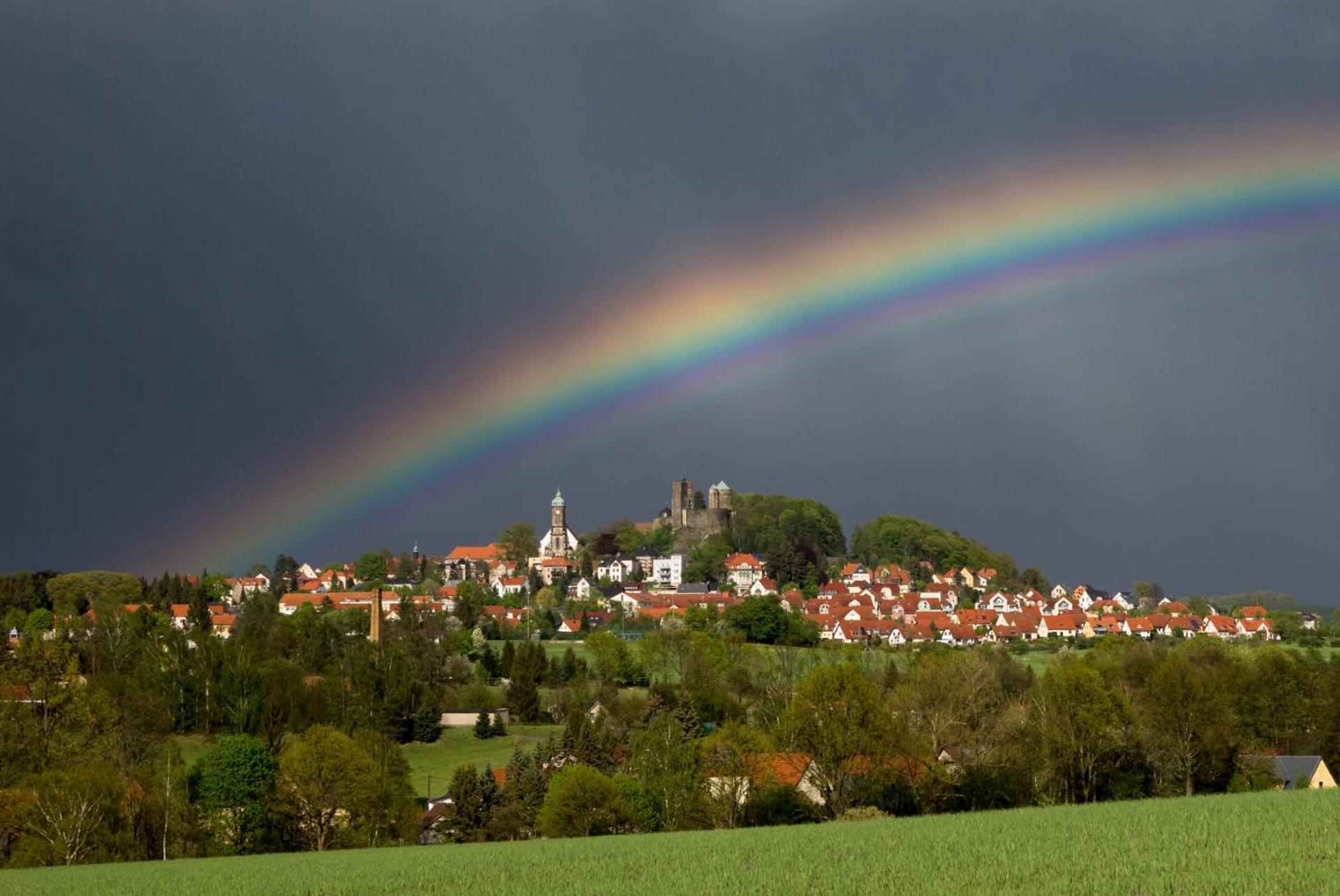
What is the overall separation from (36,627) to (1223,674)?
10697 centimetres

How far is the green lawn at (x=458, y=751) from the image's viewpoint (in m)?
66.9

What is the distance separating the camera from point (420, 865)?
2636cm

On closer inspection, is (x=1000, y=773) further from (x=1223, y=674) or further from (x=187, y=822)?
(x=187, y=822)

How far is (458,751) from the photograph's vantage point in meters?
74.4

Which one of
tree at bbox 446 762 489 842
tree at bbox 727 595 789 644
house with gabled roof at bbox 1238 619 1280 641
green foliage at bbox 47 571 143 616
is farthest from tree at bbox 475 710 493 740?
house with gabled roof at bbox 1238 619 1280 641

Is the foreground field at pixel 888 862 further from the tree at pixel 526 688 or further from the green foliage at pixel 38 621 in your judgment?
the green foliage at pixel 38 621

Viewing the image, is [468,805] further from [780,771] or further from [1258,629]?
[1258,629]

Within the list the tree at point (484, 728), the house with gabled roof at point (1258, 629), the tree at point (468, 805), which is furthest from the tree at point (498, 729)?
the house with gabled roof at point (1258, 629)

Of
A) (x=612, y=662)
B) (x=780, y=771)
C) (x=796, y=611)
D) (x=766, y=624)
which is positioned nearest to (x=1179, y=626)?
(x=796, y=611)

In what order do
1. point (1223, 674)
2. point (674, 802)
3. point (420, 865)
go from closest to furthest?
point (420, 865) < point (674, 802) < point (1223, 674)

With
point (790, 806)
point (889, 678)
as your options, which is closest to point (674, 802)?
point (790, 806)

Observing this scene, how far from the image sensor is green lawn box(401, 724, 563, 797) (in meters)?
66.9

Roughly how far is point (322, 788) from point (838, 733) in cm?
1717

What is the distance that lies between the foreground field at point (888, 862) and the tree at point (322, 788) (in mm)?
11539
